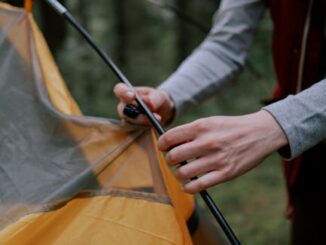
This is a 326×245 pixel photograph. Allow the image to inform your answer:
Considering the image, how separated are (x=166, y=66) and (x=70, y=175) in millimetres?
10241

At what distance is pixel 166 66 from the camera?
11.4m

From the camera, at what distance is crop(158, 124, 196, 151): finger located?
109cm

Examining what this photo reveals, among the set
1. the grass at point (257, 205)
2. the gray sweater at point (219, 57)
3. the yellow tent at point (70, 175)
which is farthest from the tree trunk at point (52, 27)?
the yellow tent at point (70, 175)

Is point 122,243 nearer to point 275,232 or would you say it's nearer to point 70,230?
point 70,230

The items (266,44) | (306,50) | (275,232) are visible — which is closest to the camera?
(306,50)

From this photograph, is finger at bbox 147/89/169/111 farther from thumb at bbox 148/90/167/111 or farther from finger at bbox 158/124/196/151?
finger at bbox 158/124/196/151

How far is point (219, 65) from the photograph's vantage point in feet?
5.80

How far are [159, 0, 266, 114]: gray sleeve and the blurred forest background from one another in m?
0.32

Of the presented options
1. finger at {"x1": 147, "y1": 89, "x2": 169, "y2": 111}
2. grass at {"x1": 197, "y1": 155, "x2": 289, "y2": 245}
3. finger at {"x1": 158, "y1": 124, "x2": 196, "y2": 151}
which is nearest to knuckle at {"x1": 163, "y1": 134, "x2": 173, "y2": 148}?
finger at {"x1": 158, "y1": 124, "x2": 196, "y2": 151}

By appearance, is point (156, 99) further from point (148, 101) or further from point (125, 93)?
point (125, 93)

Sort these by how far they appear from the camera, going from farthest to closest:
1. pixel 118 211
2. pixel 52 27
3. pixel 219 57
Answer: pixel 52 27 → pixel 219 57 → pixel 118 211

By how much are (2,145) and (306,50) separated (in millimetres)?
888

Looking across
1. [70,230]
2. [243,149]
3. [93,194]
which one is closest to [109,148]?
[93,194]

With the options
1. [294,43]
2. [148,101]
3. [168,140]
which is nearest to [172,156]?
[168,140]
